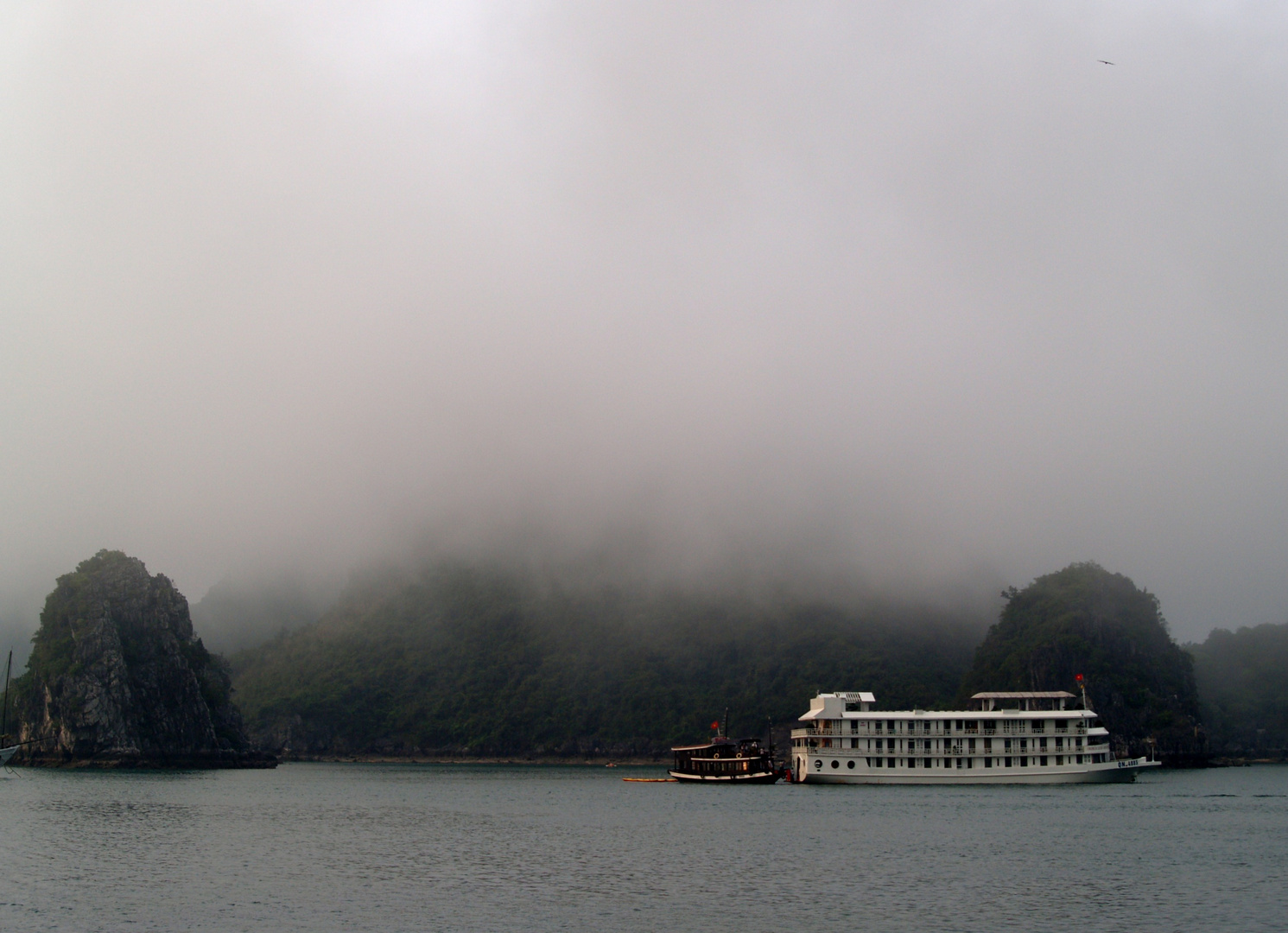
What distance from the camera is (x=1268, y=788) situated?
378 feet

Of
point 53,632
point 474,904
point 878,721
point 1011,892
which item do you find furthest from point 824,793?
point 53,632

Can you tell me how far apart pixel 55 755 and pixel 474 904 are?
139 meters

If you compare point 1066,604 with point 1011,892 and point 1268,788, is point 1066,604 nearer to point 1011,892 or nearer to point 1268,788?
point 1268,788

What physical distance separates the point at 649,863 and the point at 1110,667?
153 meters

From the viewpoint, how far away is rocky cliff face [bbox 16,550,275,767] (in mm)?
154000

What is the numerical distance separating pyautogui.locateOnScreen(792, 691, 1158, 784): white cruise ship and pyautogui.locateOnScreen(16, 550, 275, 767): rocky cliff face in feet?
343

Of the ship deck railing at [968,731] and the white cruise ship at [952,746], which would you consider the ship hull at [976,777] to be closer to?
the white cruise ship at [952,746]

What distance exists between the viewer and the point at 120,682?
157 metres

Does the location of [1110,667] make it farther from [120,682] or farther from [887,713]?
[120,682]

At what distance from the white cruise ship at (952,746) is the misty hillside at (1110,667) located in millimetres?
75278

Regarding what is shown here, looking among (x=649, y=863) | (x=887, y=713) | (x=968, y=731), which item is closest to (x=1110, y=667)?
(x=968, y=731)

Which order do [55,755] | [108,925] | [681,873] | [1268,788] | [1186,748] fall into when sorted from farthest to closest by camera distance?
[1186,748]
[55,755]
[1268,788]
[681,873]
[108,925]

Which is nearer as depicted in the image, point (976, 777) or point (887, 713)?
point (887, 713)

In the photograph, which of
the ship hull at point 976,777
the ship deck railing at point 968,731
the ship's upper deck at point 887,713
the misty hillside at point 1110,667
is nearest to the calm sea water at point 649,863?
the ship hull at point 976,777
